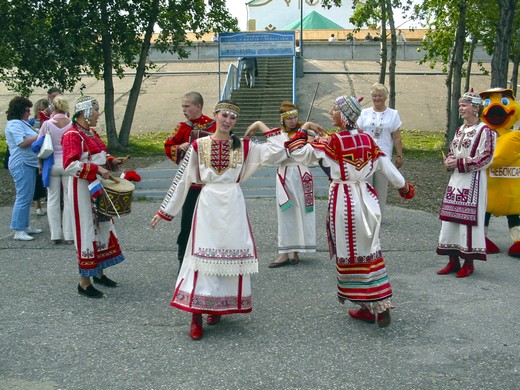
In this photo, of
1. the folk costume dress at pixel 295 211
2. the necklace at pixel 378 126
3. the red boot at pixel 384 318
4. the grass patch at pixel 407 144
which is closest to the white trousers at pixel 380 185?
the necklace at pixel 378 126

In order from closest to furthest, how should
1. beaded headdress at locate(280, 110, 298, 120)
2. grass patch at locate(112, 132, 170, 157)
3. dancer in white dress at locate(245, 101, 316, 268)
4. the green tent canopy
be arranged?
beaded headdress at locate(280, 110, 298, 120)
dancer in white dress at locate(245, 101, 316, 268)
grass patch at locate(112, 132, 170, 157)
the green tent canopy

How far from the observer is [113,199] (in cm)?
682

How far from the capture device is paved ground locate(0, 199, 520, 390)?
16.5 ft

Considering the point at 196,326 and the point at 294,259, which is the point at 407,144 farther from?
the point at 196,326

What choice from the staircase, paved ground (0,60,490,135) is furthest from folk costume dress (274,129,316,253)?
paved ground (0,60,490,135)

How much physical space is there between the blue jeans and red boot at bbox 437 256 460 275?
556 cm

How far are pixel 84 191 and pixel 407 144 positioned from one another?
15.7 meters

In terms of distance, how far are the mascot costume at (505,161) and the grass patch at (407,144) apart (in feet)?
31.1

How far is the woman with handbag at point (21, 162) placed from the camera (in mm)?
9852

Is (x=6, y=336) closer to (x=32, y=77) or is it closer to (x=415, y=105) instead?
(x=32, y=77)

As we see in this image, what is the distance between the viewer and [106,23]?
19.4 m

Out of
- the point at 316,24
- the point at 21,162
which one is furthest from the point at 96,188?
the point at 316,24

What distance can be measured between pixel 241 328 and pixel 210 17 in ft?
53.5

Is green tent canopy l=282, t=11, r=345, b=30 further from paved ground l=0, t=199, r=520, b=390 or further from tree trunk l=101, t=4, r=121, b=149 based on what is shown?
paved ground l=0, t=199, r=520, b=390
